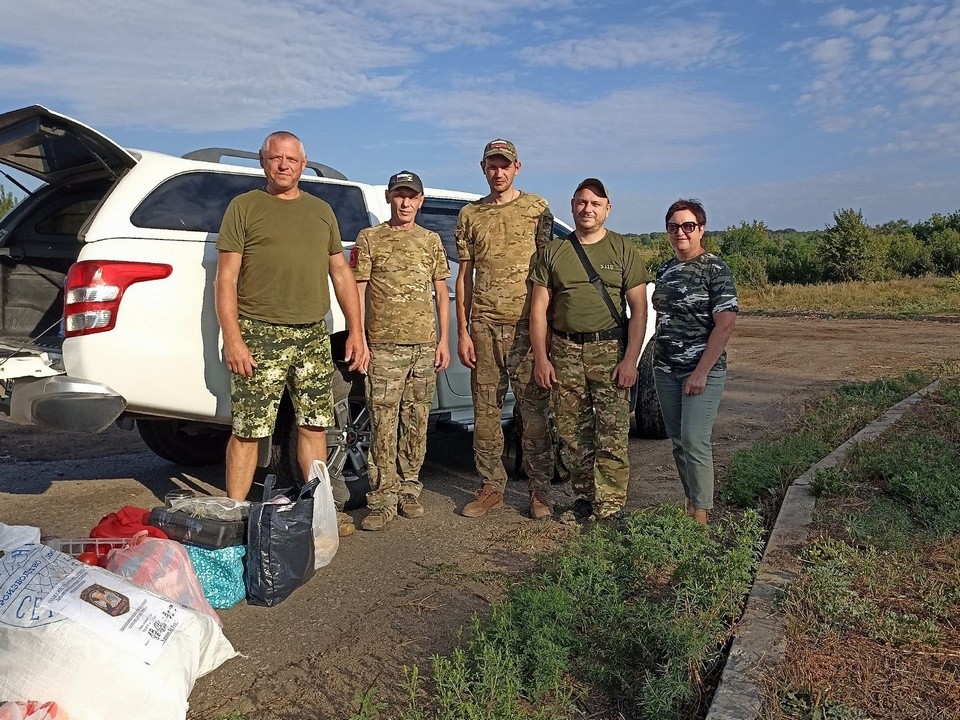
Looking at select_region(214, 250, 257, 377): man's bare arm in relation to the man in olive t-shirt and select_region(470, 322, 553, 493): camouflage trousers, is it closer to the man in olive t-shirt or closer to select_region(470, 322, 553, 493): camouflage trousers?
the man in olive t-shirt

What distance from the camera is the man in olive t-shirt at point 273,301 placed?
4039mm

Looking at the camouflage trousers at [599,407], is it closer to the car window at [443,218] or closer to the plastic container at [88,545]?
the car window at [443,218]

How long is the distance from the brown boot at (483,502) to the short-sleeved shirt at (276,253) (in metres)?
1.52

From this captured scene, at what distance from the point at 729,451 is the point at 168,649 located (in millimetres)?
4627

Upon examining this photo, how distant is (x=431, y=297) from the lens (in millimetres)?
4742

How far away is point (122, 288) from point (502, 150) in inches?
84.1

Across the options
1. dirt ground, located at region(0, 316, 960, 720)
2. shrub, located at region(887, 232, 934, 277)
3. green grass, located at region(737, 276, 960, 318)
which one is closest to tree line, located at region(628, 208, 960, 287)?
shrub, located at region(887, 232, 934, 277)

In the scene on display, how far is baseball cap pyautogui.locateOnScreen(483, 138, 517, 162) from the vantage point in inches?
180

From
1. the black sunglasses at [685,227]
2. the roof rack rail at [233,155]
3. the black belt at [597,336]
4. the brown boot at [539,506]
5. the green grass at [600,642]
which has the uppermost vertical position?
the roof rack rail at [233,155]

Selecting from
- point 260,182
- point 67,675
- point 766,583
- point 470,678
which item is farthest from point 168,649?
point 260,182

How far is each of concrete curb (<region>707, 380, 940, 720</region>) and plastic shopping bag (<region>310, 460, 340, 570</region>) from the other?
199 cm

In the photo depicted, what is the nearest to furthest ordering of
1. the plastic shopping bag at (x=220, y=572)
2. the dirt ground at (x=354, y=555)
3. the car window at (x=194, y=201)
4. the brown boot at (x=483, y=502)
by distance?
1. the dirt ground at (x=354, y=555)
2. the plastic shopping bag at (x=220, y=572)
3. the car window at (x=194, y=201)
4. the brown boot at (x=483, y=502)

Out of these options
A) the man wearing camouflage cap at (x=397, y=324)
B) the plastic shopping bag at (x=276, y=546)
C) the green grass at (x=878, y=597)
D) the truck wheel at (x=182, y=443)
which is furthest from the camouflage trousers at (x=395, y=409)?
the green grass at (x=878, y=597)

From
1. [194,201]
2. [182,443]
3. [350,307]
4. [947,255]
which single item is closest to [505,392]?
[350,307]
